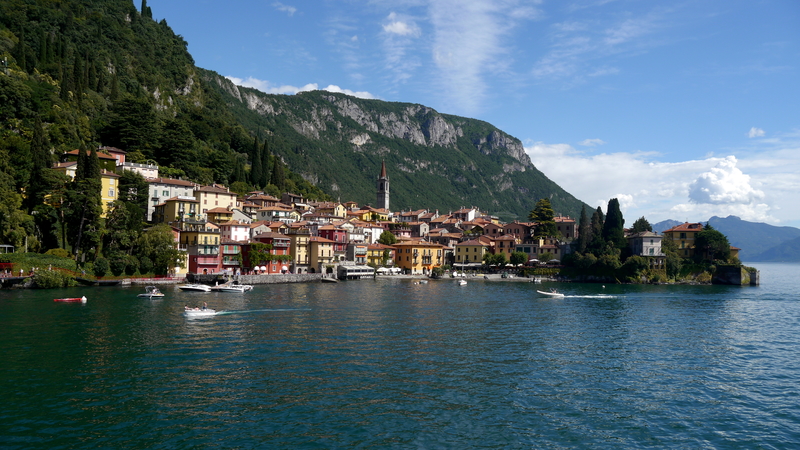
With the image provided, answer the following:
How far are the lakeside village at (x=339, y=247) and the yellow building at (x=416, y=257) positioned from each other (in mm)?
237

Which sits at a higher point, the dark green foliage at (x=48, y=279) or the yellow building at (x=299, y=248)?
the yellow building at (x=299, y=248)

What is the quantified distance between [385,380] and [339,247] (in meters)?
77.0

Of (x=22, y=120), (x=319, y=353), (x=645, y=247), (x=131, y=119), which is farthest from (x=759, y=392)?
(x=131, y=119)

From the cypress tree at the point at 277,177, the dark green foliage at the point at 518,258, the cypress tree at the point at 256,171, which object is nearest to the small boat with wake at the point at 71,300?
the cypress tree at the point at 256,171

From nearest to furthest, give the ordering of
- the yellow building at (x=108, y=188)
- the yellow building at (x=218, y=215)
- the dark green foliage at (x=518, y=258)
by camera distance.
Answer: the yellow building at (x=108, y=188) < the yellow building at (x=218, y=215) < the dark green foliage at (x=518, y=258)

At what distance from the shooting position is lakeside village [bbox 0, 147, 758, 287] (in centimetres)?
7525

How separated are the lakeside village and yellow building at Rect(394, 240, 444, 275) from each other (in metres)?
0.24

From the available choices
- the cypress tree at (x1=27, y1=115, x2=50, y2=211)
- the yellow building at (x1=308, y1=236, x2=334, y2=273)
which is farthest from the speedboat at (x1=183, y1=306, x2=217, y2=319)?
the yellow building at (x1=308, y1=236, x2=334, y2=273)

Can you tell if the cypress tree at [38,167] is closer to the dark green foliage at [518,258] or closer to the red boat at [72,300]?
the red boat at [72,300]

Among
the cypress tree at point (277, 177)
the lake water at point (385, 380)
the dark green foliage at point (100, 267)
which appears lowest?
the lake water at point (385, 380)

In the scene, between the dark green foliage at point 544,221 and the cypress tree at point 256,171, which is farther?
the cypress tree at point 256,171

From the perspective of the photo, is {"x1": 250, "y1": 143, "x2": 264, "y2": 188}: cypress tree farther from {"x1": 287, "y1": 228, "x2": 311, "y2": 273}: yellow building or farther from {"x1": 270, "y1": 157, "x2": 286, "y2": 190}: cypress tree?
{"x1": 287, "y1": 228, "x2": 311, "y2": 273}: yellow building

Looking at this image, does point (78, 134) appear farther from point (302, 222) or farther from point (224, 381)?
point (224, 381)

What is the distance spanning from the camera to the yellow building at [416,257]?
113375 mm
